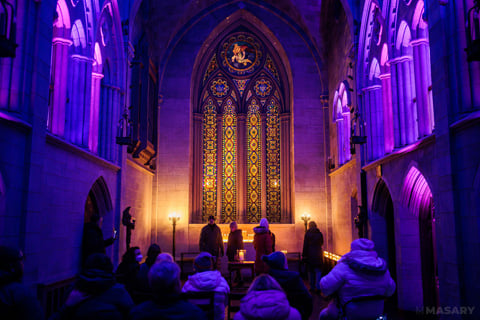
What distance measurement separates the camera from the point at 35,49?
586 centimetres

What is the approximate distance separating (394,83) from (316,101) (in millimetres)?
6615

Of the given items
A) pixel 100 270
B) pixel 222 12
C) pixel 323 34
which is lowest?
pixel 100 270

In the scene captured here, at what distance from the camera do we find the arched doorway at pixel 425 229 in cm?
760

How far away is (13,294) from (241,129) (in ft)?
44.7

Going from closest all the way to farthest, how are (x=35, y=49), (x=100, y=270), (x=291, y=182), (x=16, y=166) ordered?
(x=100, y=270) → (x=16, y=166) → (x=35, y=49) → (x=291, y=182)

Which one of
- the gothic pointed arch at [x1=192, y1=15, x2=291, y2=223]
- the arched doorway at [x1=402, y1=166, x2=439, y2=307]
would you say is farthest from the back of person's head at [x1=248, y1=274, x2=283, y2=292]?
the gothic pointed arch at [x1=192, y1=15, x2=291, y2=223]

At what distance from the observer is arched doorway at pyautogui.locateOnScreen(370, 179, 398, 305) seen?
29.7ft

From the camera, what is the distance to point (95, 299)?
8.77 feet

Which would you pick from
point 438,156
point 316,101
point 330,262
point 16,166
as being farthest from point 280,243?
point 16,166

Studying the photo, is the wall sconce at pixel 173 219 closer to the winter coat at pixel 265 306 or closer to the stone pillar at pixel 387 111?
the stone pillar at pixel 387 111

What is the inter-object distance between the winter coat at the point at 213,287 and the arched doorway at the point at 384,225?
6.11 meters

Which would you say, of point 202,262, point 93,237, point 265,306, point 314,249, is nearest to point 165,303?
point 265,306

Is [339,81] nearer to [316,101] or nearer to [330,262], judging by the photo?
[316,101]

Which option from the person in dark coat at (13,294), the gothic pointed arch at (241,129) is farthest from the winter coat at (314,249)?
the person in dark coat at (13,294)
